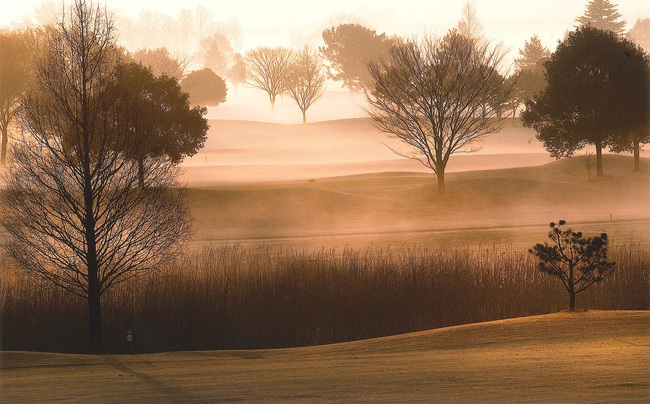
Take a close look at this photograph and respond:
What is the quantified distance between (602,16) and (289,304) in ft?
369

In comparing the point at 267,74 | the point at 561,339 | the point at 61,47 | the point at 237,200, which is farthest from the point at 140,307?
the point at 267,74

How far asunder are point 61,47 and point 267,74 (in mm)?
99906

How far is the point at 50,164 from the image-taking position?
18.8m

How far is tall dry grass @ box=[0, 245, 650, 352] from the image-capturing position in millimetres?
20047

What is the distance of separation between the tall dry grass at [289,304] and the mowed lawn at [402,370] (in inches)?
184

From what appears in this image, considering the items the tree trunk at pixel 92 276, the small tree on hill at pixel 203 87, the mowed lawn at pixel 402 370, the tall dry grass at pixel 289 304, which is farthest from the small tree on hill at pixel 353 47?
the mowed lawn at pixel 402 370

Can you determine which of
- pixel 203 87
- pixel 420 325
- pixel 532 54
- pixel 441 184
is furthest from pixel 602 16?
pixel 420 325

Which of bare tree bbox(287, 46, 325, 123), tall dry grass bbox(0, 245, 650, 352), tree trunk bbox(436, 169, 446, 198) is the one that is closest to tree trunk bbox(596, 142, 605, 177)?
tree trunk bbox(436, 169, 446, 198)

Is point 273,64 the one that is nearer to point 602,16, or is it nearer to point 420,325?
point 602,16

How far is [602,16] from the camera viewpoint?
398 ft

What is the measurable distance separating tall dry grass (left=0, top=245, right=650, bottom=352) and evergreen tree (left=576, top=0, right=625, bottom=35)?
105 metres

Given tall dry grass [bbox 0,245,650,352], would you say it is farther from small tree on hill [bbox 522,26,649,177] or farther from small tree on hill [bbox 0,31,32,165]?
small tree on hill [bbox 0,31,32,165]

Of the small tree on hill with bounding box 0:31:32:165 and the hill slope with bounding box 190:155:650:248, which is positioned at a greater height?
the small tree on hill with bounding box 0:31:32:165

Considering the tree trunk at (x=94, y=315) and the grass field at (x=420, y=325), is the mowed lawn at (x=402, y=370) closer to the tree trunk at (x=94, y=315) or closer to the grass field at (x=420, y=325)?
the grass field at (x=420, y=325)
